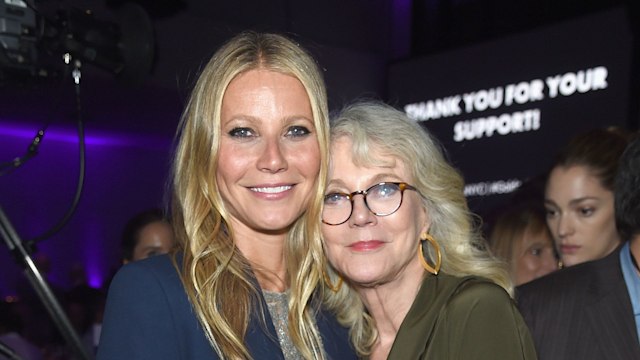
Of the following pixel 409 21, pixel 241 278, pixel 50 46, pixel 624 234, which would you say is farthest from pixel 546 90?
pixel 241 278

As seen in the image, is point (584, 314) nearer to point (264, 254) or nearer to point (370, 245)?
point (370, 245)

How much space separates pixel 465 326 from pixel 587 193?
4.89 feet

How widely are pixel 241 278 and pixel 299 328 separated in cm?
22

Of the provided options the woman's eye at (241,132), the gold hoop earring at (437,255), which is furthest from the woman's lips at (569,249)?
the woman's eye at (241,132)

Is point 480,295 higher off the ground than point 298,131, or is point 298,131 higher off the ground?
point 298,131

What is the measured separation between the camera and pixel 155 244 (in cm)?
392

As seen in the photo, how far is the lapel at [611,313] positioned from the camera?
215cm

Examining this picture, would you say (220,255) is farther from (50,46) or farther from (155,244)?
(155,244)

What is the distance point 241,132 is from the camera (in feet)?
6.64

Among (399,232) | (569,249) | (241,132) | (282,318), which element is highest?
(241,132)

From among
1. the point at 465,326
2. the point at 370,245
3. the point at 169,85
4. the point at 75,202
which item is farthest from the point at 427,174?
the point at 169,85

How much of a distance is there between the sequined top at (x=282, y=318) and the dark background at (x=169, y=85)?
1.50m

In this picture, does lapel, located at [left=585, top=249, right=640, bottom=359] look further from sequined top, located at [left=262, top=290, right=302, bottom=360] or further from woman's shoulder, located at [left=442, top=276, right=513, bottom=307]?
sequined top, located at [left=262, top=290, right=302, bottom=360]

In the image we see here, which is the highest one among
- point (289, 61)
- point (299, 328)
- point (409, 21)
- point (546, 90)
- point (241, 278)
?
point (409, 21)
